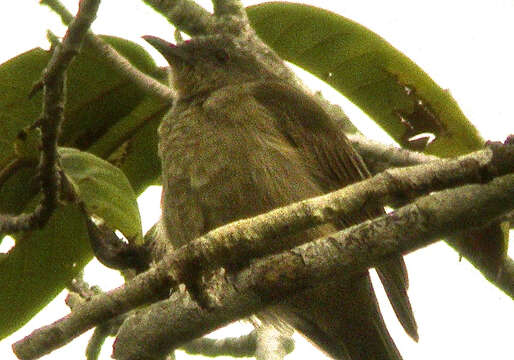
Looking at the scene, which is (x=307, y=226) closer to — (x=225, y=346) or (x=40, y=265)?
(x=40, y=265)

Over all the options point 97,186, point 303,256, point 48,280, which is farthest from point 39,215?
point 303,256

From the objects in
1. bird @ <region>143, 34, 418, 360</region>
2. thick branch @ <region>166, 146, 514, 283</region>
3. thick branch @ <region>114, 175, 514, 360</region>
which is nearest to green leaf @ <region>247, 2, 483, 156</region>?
bird @ <region>143, 34, 418, 360</region>

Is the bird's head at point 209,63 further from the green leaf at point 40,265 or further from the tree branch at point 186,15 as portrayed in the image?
the green leaf at point 40,265

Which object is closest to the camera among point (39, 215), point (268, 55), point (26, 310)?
point (39, 215)

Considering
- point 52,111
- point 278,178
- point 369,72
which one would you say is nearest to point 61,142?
point 278,178

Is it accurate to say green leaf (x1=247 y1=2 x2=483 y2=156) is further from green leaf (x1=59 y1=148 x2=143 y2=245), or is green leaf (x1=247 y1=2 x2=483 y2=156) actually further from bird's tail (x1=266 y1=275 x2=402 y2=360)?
green leaf (x1=59 y1=148 x2=143 y2=245)

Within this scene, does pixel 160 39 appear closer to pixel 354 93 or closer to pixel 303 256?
pixel 354 93

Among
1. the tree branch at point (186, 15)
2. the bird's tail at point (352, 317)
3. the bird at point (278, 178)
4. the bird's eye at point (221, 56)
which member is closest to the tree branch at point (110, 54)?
the bird at point (278, 178)
